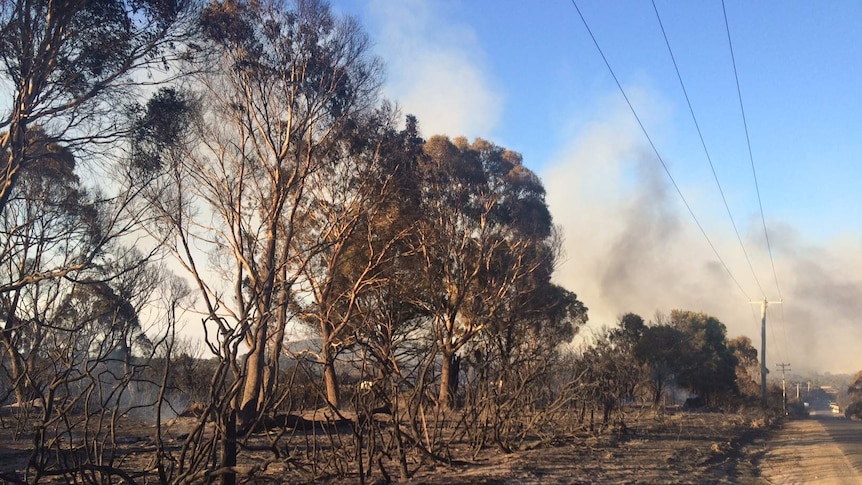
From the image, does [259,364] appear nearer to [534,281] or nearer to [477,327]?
[477,327]

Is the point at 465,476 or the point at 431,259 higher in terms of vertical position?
the point at 431,259

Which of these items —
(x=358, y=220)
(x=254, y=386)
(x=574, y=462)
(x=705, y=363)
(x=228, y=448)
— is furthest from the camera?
(x=705, y=363)

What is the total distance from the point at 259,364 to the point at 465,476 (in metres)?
6.95

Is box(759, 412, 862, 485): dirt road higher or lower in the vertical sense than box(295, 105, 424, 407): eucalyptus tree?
lower

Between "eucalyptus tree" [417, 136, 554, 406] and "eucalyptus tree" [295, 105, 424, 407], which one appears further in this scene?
"eucalyptus tree" [417, 136, 554, 406]

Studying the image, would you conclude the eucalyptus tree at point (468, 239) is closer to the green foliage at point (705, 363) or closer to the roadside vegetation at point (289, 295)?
the roadside vegetation at point (289, 295)

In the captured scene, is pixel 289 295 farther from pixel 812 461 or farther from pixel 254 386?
pixel 812 461

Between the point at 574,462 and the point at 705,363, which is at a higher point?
the point at 705,363

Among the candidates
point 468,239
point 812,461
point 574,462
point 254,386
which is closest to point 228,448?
point 574,462

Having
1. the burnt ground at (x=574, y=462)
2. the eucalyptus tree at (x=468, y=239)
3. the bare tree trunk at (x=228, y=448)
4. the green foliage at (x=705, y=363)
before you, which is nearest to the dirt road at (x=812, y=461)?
the burnt ground at (x=574, y=462)

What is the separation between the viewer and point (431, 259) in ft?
80.0

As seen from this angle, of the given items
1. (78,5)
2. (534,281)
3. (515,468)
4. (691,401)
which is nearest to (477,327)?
(534,281)

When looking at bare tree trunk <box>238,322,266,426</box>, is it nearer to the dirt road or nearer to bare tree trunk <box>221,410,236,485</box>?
bare tree trunk <box>221,410,236,485</box>

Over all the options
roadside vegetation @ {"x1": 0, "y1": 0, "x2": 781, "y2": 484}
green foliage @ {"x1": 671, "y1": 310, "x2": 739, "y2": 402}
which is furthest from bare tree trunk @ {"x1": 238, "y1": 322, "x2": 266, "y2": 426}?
green foliage @ {"x1": 671, "y1": 310, "x2": 739, "y2": 402}
